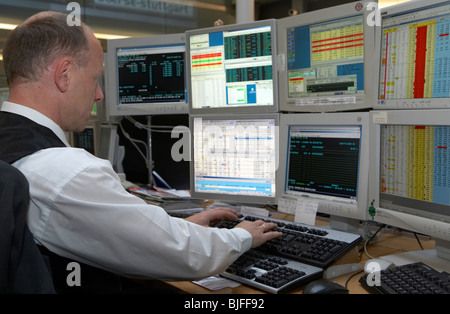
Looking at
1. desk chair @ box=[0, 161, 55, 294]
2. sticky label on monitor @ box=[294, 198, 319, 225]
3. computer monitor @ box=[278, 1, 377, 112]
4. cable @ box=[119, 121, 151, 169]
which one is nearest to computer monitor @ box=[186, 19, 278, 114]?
computer monitor @ box=[278, 1, 377, 112]

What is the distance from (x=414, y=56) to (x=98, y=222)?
0.93 meters

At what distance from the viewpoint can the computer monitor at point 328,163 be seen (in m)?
1.34

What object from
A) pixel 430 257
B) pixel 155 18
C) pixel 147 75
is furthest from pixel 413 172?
pixel 155 18

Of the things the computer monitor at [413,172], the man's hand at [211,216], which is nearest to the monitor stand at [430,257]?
the computer monitor at [413,172]

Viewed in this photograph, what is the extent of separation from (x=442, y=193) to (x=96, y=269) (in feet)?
2.91

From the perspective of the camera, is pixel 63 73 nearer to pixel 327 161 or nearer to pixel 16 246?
pixel 16 246

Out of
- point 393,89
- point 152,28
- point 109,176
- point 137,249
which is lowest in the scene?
point 137,249

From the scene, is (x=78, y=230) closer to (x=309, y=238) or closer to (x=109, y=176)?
(x=109, y=176)

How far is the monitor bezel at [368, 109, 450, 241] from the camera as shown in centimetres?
110

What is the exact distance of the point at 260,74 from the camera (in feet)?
5.39

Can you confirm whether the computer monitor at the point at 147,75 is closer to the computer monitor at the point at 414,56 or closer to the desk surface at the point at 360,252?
the desk surface at the point at 360,252

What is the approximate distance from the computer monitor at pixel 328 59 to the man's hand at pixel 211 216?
17.6 inches

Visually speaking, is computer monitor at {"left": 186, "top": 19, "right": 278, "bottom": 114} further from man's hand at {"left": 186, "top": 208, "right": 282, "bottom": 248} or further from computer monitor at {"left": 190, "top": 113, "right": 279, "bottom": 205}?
man's hand at {"left": 186, "top": 208, "right": 282, "bottom": 248}
